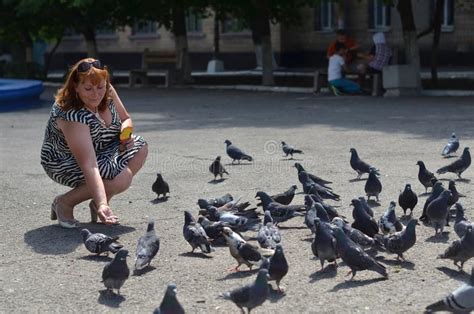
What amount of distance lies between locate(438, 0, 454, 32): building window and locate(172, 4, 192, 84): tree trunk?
9.70m

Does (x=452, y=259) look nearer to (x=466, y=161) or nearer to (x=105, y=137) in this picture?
(x=105, y=137)

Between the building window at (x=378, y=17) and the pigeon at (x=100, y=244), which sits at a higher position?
the pigeon at (x=100, y=244)

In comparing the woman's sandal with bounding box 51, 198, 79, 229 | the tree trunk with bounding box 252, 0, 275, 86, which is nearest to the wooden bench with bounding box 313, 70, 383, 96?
the tree trunk with bounding box 252, 0, 275, 86

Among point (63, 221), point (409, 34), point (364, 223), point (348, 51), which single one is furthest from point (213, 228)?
point (348, 51)

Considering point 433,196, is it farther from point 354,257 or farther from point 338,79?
point 338,79

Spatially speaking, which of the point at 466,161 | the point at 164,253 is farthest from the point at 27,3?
the point at 164,253

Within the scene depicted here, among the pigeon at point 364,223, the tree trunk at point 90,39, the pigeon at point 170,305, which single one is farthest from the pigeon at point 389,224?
the tree trunk at point 90,39

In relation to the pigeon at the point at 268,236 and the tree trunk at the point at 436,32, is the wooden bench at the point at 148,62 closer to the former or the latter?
the tree trunk at the point at 436,32

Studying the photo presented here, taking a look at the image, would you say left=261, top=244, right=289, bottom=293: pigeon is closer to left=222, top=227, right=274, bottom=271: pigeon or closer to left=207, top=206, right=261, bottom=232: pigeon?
left=222, top=227, right=274, bottom=271: pigeon

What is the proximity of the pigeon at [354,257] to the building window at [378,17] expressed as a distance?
3360 cm

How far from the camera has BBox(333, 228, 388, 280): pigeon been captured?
6637mm

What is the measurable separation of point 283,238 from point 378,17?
107ft

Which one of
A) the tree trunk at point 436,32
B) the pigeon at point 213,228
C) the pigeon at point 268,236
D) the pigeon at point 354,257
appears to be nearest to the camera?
the pigeon at point 354,257

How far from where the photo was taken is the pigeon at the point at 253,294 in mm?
5848
